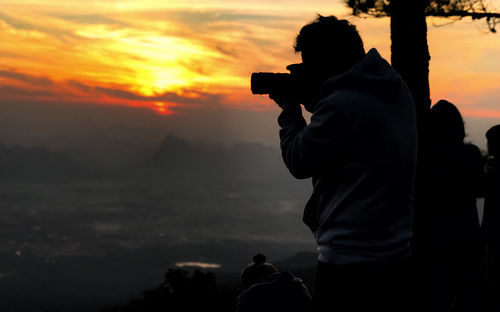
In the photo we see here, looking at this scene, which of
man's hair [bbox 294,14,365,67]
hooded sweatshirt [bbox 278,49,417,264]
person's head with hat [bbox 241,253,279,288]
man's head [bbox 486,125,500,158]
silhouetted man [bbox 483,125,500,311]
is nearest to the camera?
hooded sweatshirt [bbox 278,49,417,264]

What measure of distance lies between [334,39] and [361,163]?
522 mm

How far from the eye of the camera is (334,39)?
7.13 ft

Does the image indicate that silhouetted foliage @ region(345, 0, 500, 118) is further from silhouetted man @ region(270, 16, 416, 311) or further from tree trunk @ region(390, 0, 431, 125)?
silhouetted man @ region(270, 16, 416, 311)

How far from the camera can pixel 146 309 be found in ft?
33.3

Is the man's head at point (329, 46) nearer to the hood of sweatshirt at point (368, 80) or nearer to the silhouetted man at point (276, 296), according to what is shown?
the hood of sweatshirt at point (368, 80)

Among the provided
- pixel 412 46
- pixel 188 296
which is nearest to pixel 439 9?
pixel 412 46

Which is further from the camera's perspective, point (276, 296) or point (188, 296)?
point (188, 296)

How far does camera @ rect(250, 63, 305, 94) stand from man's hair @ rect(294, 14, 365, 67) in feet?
0.47

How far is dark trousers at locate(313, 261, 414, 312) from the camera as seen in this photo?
210 cm

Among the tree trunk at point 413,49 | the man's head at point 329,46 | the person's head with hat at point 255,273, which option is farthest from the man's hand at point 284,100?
the tree trunk at point 413,49

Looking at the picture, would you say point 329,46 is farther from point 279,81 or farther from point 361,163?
point 361,163

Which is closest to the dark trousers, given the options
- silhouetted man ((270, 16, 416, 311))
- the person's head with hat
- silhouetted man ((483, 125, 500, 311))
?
silhouetted man ((270, 16, 416, 311))

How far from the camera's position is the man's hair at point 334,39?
2176 millimetres

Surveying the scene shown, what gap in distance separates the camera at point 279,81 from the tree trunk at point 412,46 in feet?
9.43
